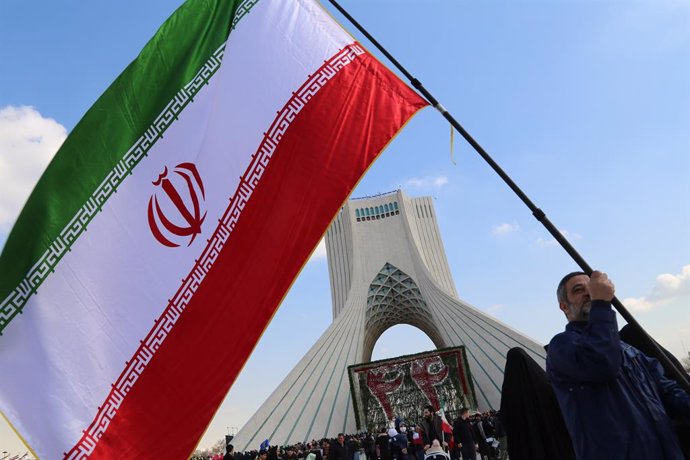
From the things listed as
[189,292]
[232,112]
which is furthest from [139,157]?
[189,292]

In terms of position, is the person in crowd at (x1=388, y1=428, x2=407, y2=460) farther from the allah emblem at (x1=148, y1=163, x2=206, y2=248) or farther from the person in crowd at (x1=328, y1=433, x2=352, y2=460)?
the allah emblem at (x1=148, y1=163, x2=206, y2=248)

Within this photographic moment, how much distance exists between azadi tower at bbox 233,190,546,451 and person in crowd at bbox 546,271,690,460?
17942 millimetres

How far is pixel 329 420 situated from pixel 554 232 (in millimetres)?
19161

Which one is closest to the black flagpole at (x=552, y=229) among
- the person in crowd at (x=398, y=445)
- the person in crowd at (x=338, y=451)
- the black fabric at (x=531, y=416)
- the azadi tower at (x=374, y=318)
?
the black fabric at (x=531, y=416)

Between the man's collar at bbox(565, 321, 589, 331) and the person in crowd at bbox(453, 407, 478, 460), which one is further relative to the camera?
the person in crowd at bbox(453, 407, 478, 460)

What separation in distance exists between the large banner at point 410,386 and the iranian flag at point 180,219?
18.2 m

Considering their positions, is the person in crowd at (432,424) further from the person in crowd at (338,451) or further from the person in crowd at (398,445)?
the person in crowd at (338,451)

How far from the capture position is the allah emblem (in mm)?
2500

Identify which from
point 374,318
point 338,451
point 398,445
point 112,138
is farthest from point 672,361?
point 374,318

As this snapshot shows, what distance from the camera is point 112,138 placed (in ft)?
8.83

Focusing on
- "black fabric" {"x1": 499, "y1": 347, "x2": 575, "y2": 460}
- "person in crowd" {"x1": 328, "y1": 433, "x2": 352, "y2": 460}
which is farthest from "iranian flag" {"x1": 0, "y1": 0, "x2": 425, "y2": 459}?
"person in crowd" {"x1": 328, "y1": 433, "x2": 352, "y2": 460}

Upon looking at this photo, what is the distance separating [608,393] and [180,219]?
6.78ft

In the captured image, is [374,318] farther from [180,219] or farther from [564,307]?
[564,307]

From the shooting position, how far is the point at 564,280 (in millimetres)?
1564
